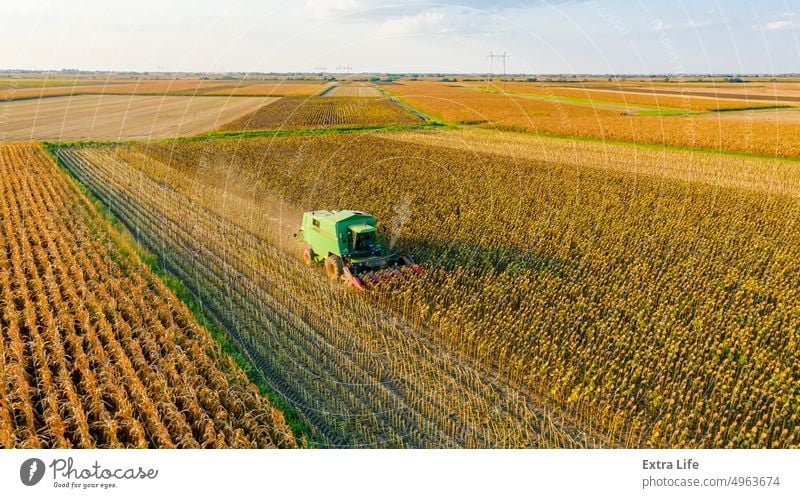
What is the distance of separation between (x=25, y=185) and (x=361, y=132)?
30.0 meters

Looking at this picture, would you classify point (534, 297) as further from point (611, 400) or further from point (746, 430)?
point (746, 430)

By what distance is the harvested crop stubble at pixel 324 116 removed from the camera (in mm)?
55406

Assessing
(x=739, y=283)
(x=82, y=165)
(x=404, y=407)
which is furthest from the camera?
(x=82, y=165)

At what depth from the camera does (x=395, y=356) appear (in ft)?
35.3

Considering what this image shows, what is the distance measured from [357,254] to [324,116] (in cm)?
4985

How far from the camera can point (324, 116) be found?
6062 centimetres

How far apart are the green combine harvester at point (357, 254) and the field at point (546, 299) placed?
55cm

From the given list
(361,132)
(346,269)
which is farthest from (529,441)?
(361,132)

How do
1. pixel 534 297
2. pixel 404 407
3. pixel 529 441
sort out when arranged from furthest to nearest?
pixel 534 297 < pixel 404 407 < pixel 529 441

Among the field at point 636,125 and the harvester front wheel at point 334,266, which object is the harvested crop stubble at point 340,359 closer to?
the harvester front wheel at point 334,266

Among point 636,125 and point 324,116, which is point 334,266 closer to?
point 636,125

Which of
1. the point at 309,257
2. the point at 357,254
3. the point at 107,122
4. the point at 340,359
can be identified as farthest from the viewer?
the point at 107,122

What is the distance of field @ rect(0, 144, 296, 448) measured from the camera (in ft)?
26.0

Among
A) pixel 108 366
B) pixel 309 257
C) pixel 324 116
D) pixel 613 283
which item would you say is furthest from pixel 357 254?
pixel 324 116
